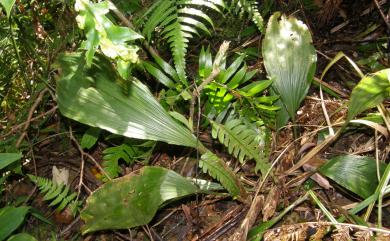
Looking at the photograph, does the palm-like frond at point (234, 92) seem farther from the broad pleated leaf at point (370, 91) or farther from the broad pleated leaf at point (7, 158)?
the broad pleated leaf at point (7, 158)

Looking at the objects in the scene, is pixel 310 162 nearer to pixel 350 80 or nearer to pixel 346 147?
pixel 346 147

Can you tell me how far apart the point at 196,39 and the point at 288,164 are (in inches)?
28.2

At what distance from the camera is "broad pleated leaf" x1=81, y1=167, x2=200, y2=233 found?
1137 millimetres

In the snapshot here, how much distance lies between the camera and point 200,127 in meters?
1.49

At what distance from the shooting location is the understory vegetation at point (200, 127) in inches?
45.3


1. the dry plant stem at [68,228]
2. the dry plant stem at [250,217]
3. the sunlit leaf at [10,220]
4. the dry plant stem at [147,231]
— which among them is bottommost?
the dry plant stem at [68,228]

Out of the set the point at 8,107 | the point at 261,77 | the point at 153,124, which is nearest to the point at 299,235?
the point at 153,124

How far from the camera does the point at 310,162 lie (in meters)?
1.32

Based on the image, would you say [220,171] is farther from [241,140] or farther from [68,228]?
[68,228]

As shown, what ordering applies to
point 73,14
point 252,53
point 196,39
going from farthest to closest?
point 196,39
point 252,53
point 73,14

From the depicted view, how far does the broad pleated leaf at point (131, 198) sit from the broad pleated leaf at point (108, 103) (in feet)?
0.40

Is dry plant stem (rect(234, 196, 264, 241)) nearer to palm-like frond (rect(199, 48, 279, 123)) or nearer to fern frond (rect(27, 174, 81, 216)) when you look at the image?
palm-like frond (rect(199, 48, 279, 123))

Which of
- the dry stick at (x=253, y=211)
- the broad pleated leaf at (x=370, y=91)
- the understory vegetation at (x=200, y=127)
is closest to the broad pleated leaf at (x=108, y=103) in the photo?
the understory vegetation at (x=200, y=127)

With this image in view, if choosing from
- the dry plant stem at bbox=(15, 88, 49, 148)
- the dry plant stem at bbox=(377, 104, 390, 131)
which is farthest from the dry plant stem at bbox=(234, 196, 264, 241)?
the dry plant stem at bbox=(15, 88, 49, 148)
